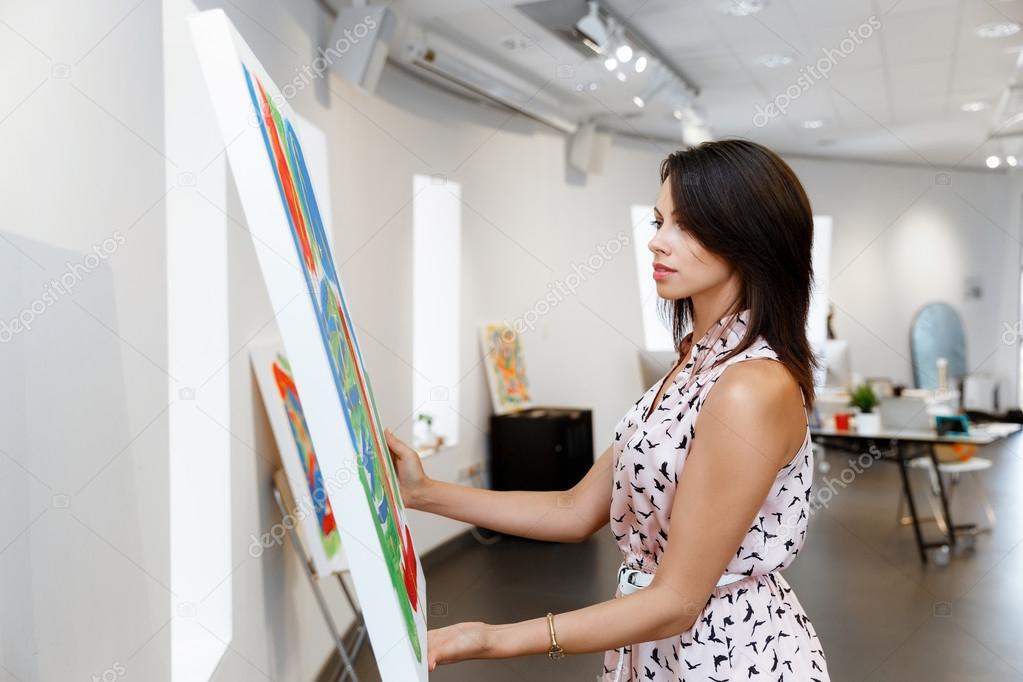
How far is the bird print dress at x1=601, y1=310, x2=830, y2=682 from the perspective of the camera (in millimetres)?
1445

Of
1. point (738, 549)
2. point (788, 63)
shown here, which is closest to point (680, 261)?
point (738, 549)

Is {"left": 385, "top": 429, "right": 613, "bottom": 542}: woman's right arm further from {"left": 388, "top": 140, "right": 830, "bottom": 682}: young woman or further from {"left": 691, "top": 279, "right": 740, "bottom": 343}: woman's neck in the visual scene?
{"left": 691, "top": 279, "right": 740, "bottom": 343}: woman's neck

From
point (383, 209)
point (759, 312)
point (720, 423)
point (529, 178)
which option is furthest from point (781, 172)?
point (529, 178)

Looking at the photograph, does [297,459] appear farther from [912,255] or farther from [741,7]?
[912,255]

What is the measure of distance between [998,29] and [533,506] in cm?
639

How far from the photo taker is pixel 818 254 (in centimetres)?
1230

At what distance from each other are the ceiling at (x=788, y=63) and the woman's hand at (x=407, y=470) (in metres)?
3.76

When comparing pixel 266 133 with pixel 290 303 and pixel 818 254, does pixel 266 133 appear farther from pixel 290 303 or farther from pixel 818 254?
pixel 818 254

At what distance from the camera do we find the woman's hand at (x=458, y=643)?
1.12 m

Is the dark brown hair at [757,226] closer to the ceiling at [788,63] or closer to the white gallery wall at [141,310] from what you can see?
the white gallery wall at [141,310]

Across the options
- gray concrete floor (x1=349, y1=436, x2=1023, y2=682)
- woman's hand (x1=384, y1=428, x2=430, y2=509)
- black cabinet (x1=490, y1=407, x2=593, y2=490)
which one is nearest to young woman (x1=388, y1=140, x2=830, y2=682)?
woman's hand (x1=384, y1=428, x2=430, y2=509)

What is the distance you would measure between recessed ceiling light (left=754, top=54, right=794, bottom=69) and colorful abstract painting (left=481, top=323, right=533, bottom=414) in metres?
2.91

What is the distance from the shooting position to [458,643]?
3.72ft

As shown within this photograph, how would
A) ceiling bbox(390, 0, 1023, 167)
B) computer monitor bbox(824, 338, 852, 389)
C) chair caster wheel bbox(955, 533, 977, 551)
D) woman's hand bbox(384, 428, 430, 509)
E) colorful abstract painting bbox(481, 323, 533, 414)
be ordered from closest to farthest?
woman's hand bbox(384, 428, 430, 509) < ceiling bbox(390, 0, 1023, 167) < chair caster wheel bbox(955, 533, 977, 551) < colorful abstract painting bbox(481, 323, 533, 414) < computer monitor bbox(824, 338, 852, 389)
